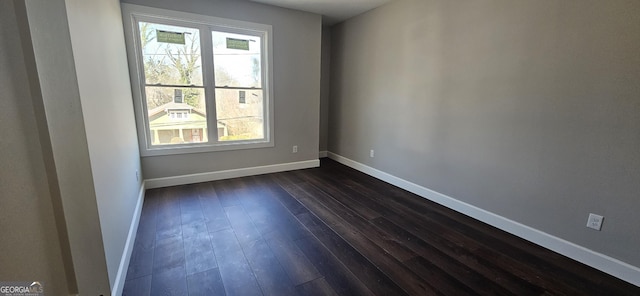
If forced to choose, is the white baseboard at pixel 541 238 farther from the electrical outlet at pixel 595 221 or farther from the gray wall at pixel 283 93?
the gray wall at pixel 283 93

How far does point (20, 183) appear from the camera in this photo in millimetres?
647

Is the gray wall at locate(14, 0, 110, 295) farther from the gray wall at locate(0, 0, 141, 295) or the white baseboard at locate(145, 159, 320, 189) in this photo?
the white baseboard at locate(145, 159, 320, 189)

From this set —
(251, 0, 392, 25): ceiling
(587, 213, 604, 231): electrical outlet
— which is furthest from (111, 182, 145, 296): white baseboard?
(587, 213, 604, 231): electrical outlet

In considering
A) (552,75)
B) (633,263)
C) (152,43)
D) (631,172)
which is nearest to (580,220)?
(633,263)

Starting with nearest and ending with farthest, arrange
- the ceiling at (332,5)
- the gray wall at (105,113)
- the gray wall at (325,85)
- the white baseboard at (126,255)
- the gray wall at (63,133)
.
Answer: the gray wall at (63,133), the gray wall at (105,113), the white baseboard at (126,255), the ceiling at (332,5), the gray wall at (325,85)

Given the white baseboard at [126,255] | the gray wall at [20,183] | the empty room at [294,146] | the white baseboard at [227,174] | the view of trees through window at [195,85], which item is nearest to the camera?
the gray wall at [20,183]

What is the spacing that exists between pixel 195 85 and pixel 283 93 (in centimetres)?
123

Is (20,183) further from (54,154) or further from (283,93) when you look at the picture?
(283,93)

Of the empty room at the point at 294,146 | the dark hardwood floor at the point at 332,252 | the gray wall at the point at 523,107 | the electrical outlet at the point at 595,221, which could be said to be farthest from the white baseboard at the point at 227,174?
the electrical outlet at the point at 595,221

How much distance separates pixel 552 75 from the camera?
2.07m

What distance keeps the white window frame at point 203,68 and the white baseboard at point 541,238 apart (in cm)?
237

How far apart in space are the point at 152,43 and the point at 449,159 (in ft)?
12.4

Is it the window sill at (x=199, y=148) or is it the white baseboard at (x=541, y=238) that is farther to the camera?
the window sill at (x=199, y=148)

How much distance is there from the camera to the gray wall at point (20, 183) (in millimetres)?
603
